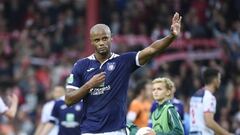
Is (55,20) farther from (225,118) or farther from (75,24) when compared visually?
(225,118)

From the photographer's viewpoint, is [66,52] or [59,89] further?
[66,52]

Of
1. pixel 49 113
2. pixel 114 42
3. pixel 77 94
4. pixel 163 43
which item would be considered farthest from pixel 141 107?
pixel 114 42

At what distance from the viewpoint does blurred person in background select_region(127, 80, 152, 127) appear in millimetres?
12320

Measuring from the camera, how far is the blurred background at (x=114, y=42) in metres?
17.3

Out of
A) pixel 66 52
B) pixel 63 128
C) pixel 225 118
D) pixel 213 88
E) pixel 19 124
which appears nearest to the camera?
pixel 213 88

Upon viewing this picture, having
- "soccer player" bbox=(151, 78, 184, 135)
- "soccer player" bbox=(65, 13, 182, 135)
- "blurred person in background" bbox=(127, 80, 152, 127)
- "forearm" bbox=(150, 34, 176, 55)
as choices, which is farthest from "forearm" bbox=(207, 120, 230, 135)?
"forearm" bbox=(150, 34, 176, 55)

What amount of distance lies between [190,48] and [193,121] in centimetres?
682

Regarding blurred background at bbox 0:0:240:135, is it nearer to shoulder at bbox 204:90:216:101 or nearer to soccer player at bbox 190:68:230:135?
soccer player at bbox 190:68:230:135

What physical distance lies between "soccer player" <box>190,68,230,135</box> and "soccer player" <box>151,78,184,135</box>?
75 centimetres

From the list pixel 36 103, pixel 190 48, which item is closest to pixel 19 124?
pixel 36 103

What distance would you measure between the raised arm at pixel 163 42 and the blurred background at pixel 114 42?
23.6ft

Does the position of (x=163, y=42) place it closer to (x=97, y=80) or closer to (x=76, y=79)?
(x=97, y=80)

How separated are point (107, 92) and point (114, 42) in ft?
32.0

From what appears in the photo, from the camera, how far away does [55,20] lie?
20.3 meters
